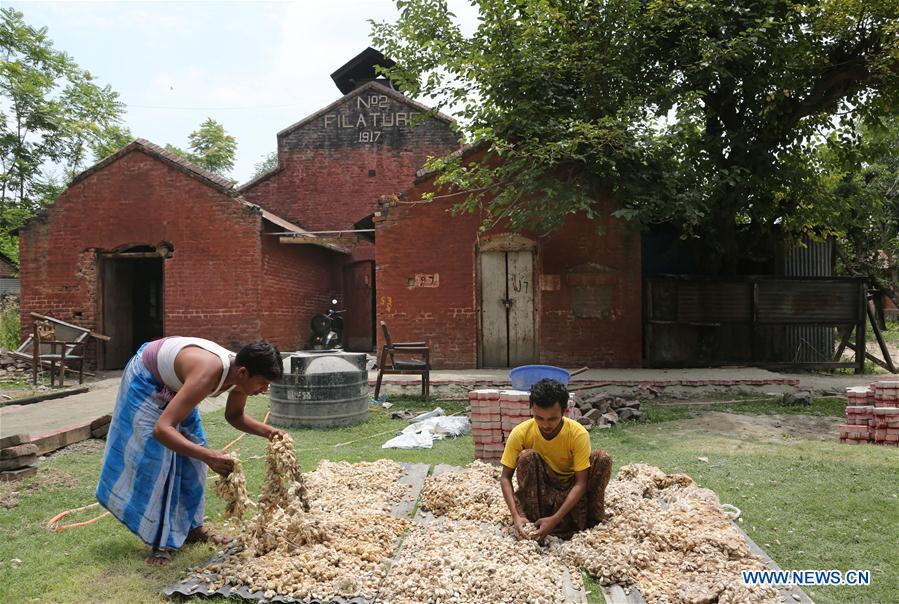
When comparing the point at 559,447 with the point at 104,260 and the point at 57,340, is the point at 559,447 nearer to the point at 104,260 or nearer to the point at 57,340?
the point at 57,340

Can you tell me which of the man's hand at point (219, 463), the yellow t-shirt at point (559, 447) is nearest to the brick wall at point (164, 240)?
the man's hand at point (219, 463)

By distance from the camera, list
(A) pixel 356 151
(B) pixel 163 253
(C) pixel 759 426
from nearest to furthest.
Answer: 1. (C) pixel 759 426
2. (B) pixel 163 253
3. (A) pixel 356 151

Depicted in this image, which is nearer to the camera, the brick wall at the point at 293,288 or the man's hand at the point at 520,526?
the man's hand at the point at 520,526

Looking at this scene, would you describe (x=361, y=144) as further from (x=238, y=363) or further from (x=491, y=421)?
(x=238, y=363)

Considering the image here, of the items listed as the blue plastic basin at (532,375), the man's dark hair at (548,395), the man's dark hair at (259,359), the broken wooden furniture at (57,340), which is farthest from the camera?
the broken wooden furniture at (57,340)

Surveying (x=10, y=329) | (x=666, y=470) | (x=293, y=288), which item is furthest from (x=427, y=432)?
(x=10, y=329)

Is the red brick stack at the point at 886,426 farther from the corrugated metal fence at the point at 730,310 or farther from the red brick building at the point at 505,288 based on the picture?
the red brick building at the point at 505,288

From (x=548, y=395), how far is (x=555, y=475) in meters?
0.63

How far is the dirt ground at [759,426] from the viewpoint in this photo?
7082 millimetres

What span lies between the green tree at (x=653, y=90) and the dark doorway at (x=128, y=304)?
8830 millimetres

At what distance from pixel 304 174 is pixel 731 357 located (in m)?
13.8

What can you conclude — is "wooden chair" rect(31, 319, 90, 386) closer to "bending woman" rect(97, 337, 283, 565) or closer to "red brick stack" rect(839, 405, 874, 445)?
"bending woman" rect(97, 337, 283, 565)

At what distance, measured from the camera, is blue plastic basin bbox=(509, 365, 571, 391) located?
7027 mm

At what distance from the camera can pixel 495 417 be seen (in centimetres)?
597
